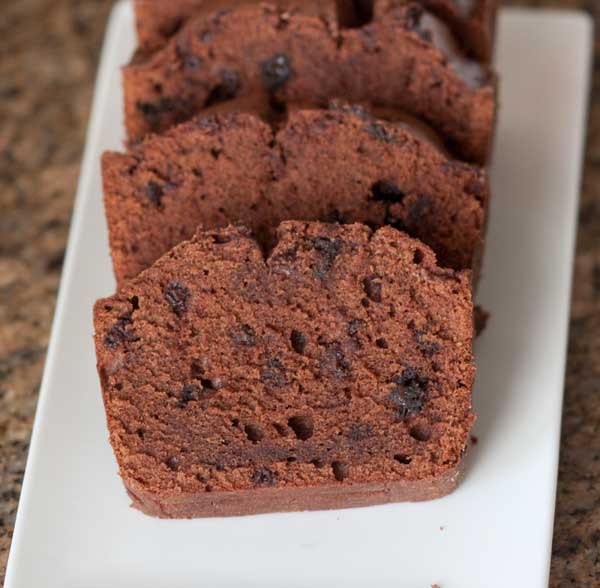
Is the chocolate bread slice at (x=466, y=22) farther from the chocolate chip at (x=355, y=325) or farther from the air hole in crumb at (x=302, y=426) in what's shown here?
the air hole in crumb at (x=302, y=426)

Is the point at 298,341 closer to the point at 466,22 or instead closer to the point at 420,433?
the point at 420,433

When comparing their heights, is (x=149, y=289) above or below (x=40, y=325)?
above

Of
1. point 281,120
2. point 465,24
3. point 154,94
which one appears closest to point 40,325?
point 154,94

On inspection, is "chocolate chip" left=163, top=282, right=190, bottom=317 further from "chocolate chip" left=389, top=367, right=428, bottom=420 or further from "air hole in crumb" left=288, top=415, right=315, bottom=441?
"chocolate chip" left=389, top=367, right=428, bottom=420

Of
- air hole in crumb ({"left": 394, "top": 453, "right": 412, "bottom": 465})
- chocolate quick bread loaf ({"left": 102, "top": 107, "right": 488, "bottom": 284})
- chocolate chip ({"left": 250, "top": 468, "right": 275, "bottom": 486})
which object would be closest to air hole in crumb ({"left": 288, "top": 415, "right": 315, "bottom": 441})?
chocolate chip ({"left": 250, "top": 468, "right": 275, "bottom": 486})

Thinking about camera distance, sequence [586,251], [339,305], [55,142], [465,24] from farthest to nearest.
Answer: [55,142], [586,251], [465,24], [339,305]

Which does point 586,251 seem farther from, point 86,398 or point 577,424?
point 86,398
